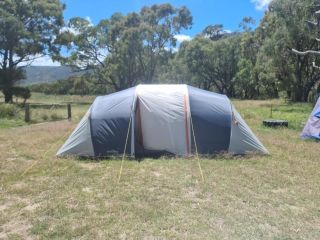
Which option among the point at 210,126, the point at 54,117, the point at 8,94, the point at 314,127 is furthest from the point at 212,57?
the point at 210,126

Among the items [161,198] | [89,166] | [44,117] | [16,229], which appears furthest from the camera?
[44,117]

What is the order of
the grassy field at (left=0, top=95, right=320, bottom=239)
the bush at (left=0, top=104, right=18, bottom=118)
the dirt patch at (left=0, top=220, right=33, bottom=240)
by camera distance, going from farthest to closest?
the bush at (left=0, top=104, right=18, bottom=118) < the grassy field at (left=0, top=95, right=320, bottom=239) < the dirt patch at (left=0, top=220, right=33, bottom=240)

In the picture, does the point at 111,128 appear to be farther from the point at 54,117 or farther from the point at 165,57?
the point at 165,57

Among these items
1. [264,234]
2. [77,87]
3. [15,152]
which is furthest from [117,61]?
[264,234]

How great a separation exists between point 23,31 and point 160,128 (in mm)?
22047

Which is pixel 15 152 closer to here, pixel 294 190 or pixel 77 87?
pixel 294 190

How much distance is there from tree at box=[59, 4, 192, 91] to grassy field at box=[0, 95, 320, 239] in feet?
102

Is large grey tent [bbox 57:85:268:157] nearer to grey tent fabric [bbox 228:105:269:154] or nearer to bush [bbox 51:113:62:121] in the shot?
grey tent fabric [bbox 228:105:269:154]

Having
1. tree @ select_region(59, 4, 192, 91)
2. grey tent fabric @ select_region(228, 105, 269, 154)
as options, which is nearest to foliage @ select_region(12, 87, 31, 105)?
tree @ select_region(59, 4, 192, 91)

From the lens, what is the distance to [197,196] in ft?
19.6

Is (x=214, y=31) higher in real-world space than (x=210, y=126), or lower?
higher

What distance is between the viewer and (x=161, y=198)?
5852 millimetres

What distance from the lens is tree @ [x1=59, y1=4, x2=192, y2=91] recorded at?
3915cm

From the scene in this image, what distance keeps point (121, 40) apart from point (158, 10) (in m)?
5.39
